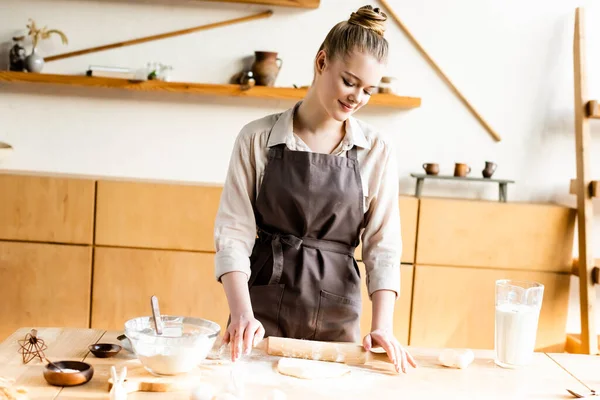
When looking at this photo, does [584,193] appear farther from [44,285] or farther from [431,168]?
[44,285]

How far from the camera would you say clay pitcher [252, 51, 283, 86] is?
12.1 ft

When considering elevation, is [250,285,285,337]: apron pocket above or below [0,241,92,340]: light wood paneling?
above

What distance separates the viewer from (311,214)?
2.00m

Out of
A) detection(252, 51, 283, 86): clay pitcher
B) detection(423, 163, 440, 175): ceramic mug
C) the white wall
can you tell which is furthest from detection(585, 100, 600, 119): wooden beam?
detection(252, 51, 283, 86): clay pitcher

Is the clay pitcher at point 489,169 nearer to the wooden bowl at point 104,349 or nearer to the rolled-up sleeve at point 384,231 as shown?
the rolled-up sleeve at point 384,231

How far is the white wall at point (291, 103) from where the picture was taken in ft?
12.5

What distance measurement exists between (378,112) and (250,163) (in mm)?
2035

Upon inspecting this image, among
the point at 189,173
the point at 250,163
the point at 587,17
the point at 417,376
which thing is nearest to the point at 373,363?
the point at 417,376

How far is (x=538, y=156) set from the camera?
396 centimetres

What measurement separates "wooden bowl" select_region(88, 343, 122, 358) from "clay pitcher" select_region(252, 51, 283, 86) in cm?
225

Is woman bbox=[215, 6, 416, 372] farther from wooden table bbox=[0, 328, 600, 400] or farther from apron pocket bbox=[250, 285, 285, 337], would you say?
wooden table bbox=[0, 328, 600, 400]

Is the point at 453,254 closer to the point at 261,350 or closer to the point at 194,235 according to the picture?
the point at 194,235

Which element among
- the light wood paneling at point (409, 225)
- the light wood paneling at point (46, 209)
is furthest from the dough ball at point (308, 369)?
the light wood paneling at point (46, 209)

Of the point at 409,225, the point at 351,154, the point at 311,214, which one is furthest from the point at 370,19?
the point at 409,225
